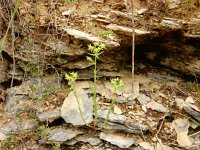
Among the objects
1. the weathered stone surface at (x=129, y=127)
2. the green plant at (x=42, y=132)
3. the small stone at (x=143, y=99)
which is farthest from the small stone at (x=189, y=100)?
the green plant at (x=42, y=132)

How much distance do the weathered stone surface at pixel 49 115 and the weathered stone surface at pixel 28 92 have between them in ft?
0.52

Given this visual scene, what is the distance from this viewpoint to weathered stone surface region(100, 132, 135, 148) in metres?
2.87

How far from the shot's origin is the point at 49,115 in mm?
3031

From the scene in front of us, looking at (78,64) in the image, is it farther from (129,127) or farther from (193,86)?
(193,86)

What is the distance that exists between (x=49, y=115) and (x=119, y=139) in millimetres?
666

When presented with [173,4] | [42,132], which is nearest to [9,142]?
[42,132]

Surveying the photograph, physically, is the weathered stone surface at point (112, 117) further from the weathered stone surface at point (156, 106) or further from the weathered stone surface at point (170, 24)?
the weathered stone surface at point (170, 24)

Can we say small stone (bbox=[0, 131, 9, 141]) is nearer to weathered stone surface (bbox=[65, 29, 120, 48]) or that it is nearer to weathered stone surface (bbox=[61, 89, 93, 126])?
weathered stone surface (bbox=[61, 89, 93, 126])

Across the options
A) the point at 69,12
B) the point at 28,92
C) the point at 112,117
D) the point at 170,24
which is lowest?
the point at 112,117

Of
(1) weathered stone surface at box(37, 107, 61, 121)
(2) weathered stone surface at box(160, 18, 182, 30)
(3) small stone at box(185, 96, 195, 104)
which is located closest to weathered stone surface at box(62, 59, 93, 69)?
(1) weathered stone surface at box(37, 107, 61, 121)

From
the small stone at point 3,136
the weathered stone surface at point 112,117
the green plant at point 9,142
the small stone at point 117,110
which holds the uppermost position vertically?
the small stone at point 117,110

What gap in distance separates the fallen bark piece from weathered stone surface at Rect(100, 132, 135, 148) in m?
0.42

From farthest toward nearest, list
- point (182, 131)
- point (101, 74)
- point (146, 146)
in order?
1. point (101, 74)
2. point (182, 131)
3. point (146, 146)

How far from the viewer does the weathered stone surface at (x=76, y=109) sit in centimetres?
296
